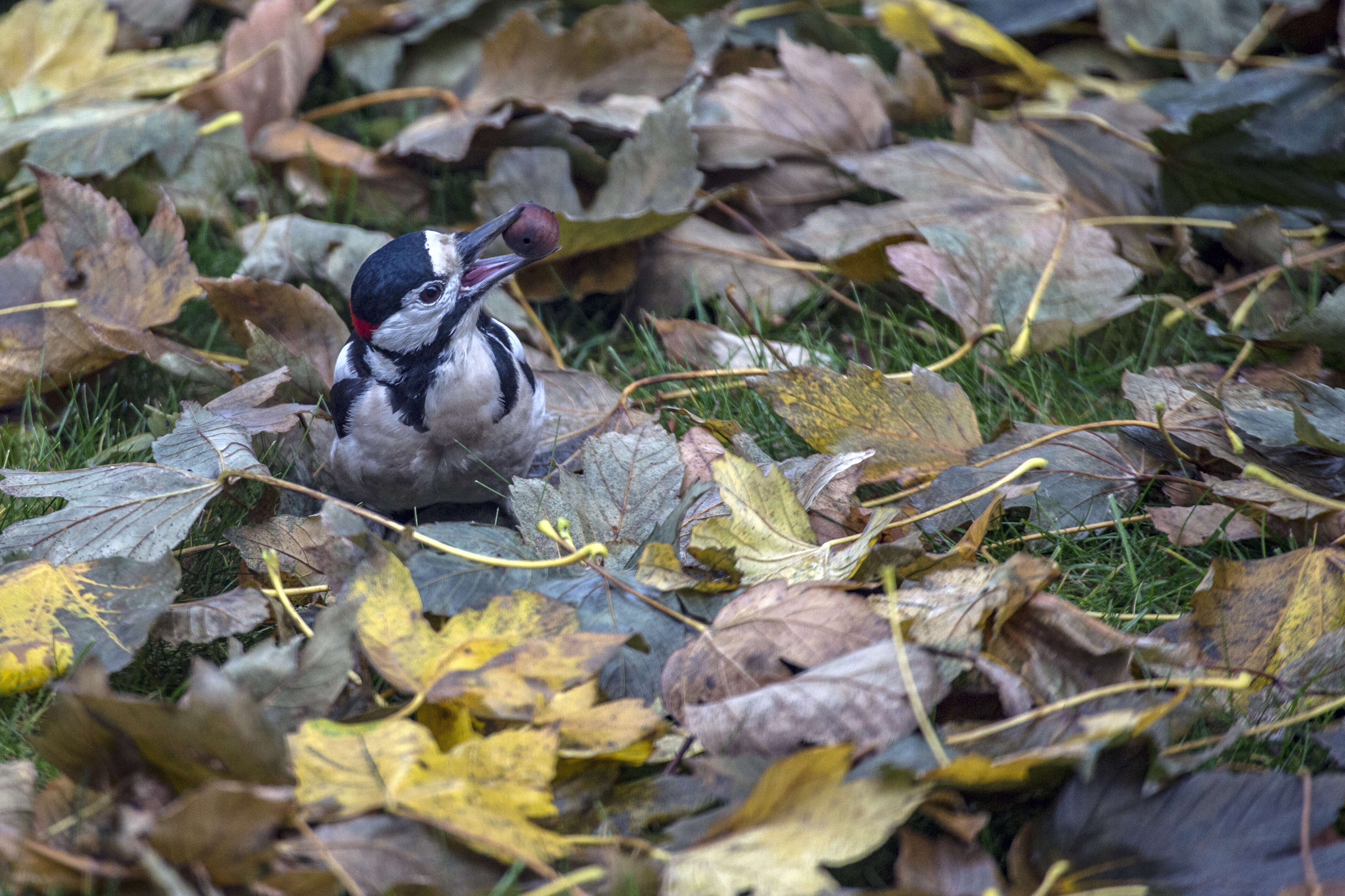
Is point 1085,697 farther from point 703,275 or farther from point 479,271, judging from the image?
point 703,275

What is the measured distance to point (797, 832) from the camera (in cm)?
179

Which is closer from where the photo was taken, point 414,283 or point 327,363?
point 414,283

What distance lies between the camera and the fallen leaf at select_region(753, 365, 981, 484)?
288 cm

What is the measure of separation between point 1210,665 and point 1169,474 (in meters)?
0.70

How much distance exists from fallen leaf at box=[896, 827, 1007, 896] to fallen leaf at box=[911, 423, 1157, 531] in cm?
98

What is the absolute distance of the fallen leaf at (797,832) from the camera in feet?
5.68

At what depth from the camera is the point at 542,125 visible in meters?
4.34

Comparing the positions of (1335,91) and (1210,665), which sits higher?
(1335,91)

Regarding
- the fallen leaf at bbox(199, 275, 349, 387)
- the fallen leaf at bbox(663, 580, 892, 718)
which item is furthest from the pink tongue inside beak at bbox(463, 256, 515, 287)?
the fallen leaf at bbox(663, 580, 892, 718)

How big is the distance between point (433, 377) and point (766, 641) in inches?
56.2

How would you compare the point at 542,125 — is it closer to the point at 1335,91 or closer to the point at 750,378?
the point at 750,378

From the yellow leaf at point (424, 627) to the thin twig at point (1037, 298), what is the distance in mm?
1850

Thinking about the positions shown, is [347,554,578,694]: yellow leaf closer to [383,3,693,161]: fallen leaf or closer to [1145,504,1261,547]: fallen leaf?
[1145,504,1261,547]: fallen leaf

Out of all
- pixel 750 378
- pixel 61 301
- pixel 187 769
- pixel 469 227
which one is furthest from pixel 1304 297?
pixel 61 301
